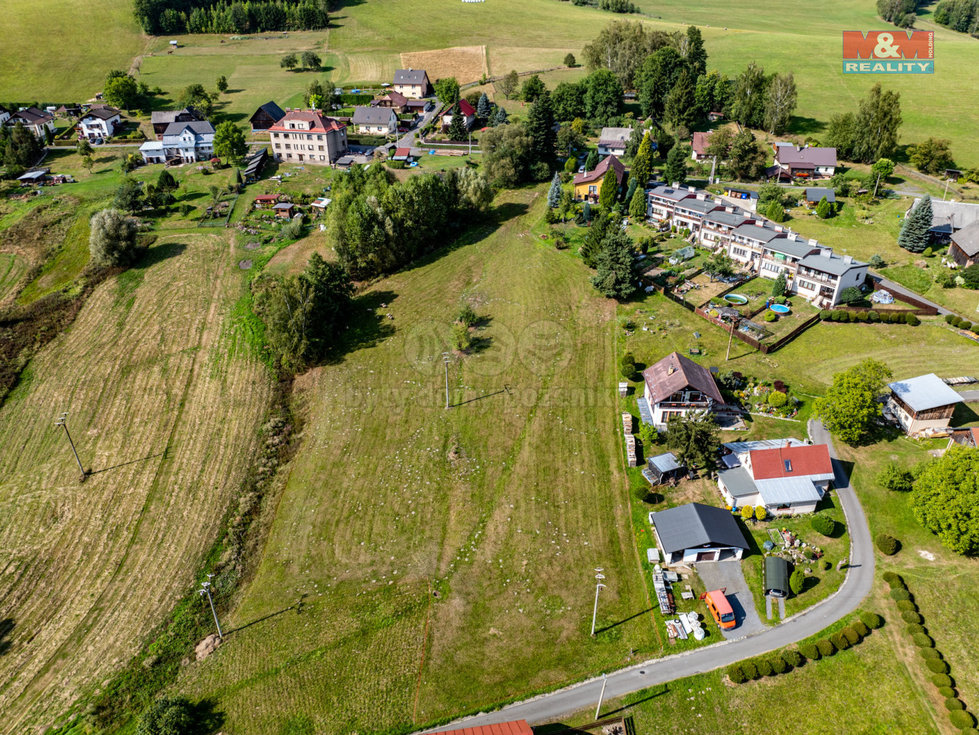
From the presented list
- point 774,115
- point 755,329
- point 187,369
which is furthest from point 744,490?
point 774,115

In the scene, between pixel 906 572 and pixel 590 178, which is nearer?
pixel 906 572

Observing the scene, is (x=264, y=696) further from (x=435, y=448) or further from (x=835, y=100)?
(x=835, y=100)

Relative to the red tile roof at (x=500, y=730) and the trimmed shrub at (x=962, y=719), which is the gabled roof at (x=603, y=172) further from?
the red tile roof at (x=500, y=730)

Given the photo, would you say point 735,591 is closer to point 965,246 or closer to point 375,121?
point 965,246

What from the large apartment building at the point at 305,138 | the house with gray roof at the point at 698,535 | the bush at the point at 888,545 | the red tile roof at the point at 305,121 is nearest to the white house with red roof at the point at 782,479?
the house with gray roof at the point at 698,535

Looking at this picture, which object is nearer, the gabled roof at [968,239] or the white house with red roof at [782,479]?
the white house with red roof at [782,479]

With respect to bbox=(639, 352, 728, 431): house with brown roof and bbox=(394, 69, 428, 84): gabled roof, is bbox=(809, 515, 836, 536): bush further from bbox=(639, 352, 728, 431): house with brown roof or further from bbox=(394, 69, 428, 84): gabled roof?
bbox=(394, 69, 428, 84): gabled roof

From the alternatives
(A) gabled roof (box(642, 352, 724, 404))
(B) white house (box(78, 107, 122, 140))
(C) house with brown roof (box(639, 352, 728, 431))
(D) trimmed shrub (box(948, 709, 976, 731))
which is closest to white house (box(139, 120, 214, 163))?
(B) white house (box(78, 107, 122, 140))
